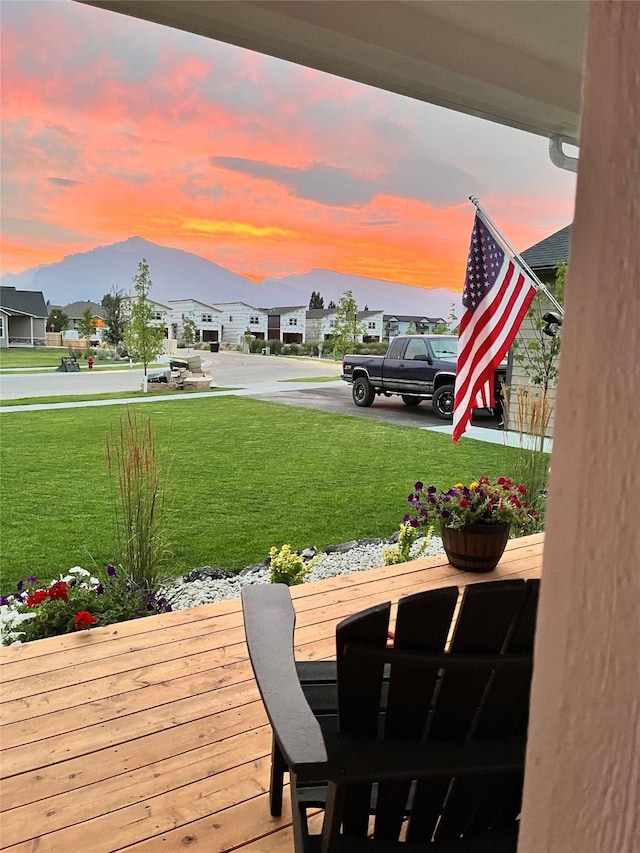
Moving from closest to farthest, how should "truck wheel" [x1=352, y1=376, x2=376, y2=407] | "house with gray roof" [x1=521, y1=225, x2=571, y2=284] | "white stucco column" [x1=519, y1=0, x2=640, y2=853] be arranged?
"white stucco column" [x1=519, y1=0, x2=640, y2=853]
"house with gray roof" [x1=521, y1=225, x2=571, y2=284]
"truck wheel" [x1=352, y1=376, x2=376, y2=407]

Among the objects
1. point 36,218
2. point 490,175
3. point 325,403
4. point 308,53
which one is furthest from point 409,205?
point 308,53

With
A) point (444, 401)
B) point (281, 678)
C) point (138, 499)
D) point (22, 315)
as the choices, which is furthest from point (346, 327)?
point (281, 678)

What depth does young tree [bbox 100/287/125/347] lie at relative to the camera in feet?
13.6

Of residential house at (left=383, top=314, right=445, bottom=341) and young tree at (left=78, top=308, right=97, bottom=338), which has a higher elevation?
residential house at (left=383, top=314, right=445, bottom=341)

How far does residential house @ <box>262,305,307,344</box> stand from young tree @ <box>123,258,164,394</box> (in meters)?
0.94

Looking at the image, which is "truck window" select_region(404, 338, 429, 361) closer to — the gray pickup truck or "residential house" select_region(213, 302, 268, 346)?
the gray pickup truck

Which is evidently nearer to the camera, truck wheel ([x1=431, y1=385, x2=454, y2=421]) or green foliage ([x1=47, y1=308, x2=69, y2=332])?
green foliage ([x1=47, y1=308, x2=69, y2=332])

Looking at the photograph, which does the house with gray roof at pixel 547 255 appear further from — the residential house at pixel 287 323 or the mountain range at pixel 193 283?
the residential house at pixel 287 323

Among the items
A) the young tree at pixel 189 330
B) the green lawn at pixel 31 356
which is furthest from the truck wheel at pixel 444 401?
the green lawn at pixel 31 356

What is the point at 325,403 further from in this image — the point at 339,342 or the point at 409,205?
the point at 409,205

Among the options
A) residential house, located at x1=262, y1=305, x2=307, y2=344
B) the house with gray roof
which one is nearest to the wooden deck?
residential house, located at x1=262, y1=305, x2=307, y2=344

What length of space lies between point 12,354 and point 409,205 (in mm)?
4259

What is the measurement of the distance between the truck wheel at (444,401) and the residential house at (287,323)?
11.1 feet

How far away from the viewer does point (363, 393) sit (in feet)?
28.1
